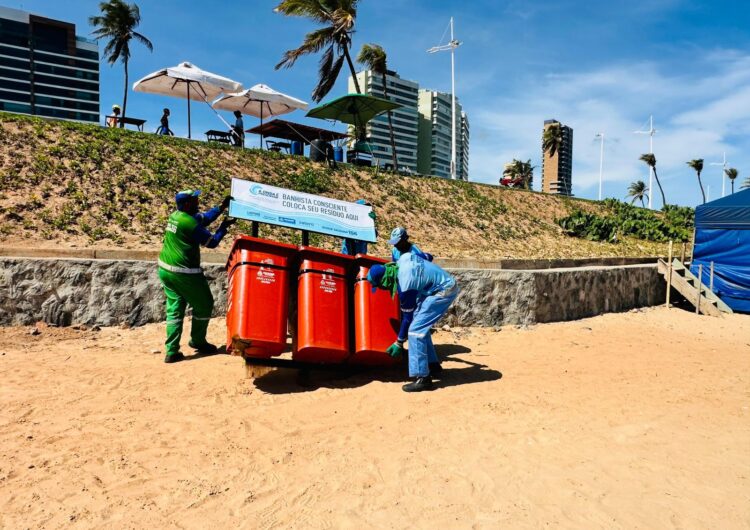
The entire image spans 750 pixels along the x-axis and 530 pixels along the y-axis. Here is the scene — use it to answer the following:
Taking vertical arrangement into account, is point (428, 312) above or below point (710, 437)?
above

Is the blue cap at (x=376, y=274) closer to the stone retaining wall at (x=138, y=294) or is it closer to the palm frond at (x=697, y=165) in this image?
the stone retaining wall at (x=138, y=294)

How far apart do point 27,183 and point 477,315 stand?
9.16 metres

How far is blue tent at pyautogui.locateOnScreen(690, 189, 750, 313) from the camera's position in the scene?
14594mm

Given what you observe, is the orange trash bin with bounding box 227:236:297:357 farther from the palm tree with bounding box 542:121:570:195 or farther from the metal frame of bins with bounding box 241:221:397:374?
the palm tree with bounding box 542:121:570:195

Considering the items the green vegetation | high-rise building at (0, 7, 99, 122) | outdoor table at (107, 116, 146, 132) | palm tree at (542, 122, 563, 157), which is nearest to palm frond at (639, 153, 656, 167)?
palm tree at (542, 122, 563, 157)

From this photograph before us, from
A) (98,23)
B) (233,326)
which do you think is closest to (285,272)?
(233,326)

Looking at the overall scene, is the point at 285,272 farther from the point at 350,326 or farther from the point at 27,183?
the point at 27,183

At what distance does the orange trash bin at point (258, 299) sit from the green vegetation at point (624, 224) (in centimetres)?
1708

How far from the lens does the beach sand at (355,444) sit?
3.23m

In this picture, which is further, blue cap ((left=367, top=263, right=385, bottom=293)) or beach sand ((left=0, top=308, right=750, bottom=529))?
blue cap ((left=367, top=263, right=385, bottom=293))

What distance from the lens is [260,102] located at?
17516 millimetres

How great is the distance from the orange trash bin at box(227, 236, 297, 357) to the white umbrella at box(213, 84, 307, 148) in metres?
11.8

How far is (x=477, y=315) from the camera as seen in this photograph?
892cm

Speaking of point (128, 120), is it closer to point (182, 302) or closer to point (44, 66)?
point (182, 302)
